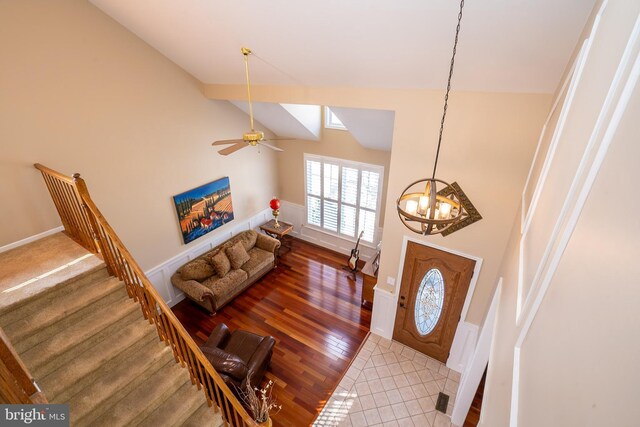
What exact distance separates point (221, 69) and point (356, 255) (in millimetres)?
4594

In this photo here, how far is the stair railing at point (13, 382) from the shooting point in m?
1.70

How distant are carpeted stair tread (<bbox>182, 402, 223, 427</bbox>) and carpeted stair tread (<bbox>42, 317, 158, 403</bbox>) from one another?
32.3 inches

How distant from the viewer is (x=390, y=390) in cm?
449

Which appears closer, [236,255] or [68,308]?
[68,308]

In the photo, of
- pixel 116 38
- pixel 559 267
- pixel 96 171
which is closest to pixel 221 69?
pixel 116 38

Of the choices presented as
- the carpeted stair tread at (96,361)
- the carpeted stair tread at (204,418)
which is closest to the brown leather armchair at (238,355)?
the carpeted stair tread at (204,418)

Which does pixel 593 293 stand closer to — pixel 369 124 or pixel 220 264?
pixel 369 124

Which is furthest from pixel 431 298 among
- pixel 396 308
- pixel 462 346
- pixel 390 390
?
pixel 390 390

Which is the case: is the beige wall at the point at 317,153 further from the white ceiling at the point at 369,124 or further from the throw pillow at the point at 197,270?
the throw pillow at the point at 197,270

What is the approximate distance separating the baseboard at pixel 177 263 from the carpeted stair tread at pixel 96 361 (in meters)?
2.82

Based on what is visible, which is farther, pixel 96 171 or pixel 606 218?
pixel 96 171

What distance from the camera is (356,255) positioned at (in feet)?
23.1

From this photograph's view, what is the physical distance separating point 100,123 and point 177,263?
2798 millimetres

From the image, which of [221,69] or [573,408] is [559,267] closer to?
[573,408]
